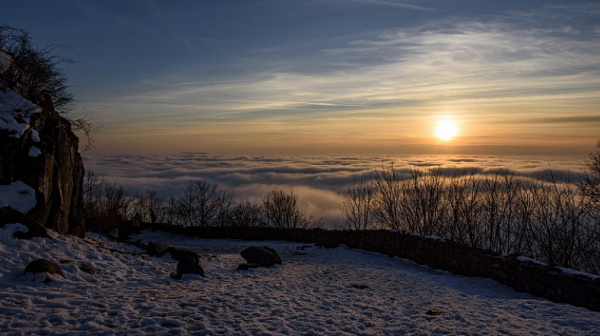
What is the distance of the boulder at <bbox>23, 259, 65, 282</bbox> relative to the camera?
828cm

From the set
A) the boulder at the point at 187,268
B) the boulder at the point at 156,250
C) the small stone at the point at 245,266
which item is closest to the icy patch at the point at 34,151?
the boulder at the point at 156,250

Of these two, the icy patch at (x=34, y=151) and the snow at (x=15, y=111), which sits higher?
the snow at (x=15, y=111)

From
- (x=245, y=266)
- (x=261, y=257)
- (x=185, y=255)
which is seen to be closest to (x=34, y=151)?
(x=185, y=255)

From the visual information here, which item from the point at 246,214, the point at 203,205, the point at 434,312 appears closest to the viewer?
the point at 434,312

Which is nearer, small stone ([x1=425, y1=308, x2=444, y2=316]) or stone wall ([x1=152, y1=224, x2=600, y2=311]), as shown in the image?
small stone ([x1=425, y1=308, x2=444, y2=316])

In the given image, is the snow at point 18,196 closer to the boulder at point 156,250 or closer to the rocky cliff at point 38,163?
the rocky cliff at point 38,163

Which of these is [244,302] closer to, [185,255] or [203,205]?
[185,255]

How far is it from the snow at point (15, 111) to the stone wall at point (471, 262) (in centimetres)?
1387

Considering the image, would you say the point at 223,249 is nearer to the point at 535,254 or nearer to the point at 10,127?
the point at 10,127

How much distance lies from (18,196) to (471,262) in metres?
14.4

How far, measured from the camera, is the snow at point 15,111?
11609 millimetres

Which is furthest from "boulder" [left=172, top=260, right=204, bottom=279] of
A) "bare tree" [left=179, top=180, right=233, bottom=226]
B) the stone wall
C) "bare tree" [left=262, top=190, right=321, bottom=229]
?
"bare tree" [left=179, top=180, right=233, bottom=226]

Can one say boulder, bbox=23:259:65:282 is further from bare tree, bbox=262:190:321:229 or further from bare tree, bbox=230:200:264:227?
bare tree, bbox=230:200:264:227

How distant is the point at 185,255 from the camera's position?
40.1ft
